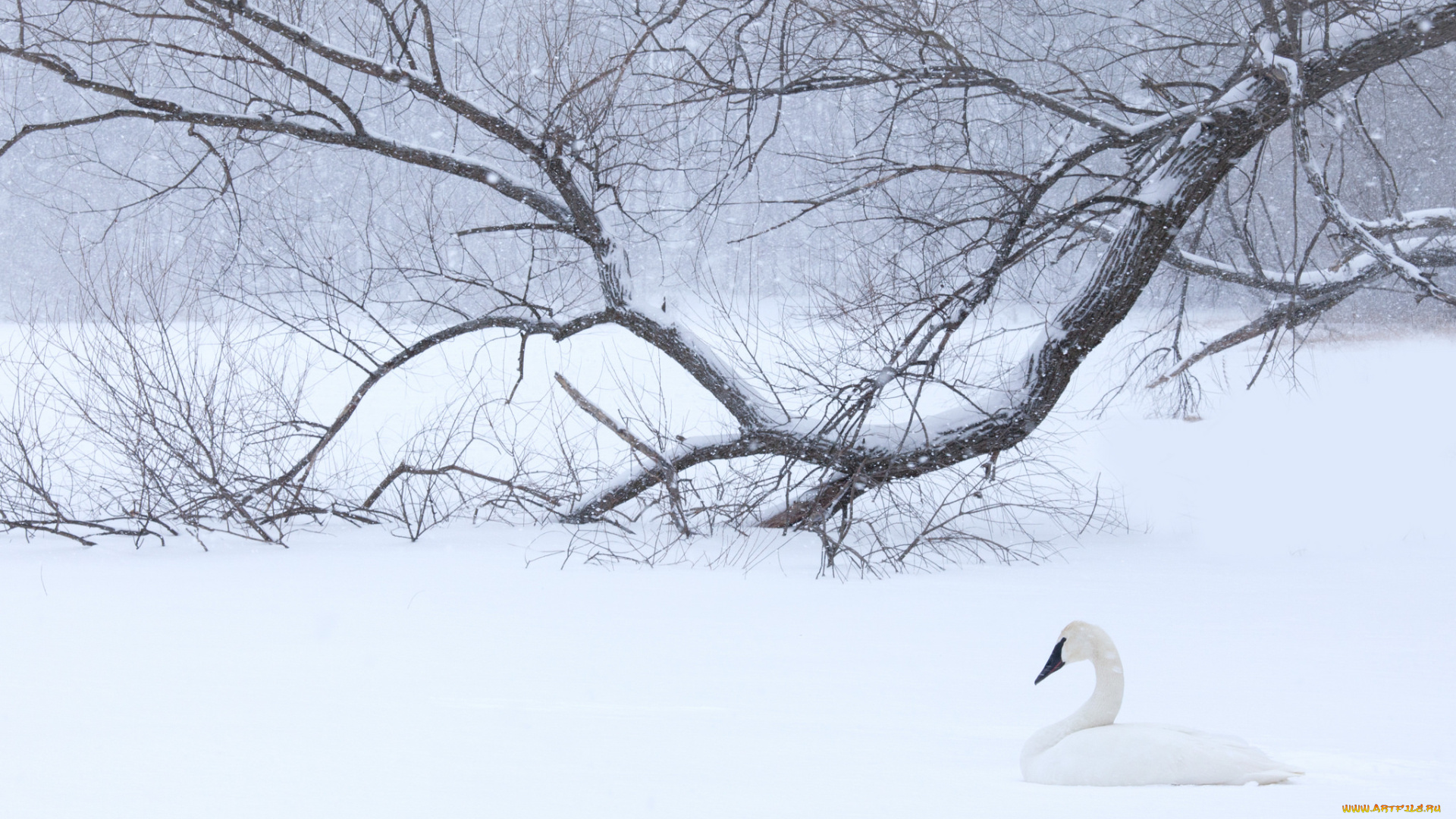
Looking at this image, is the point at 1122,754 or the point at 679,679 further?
the point at 679,679

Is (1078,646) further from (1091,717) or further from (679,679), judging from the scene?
(679,679)

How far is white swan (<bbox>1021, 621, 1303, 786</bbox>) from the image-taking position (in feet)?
6.02

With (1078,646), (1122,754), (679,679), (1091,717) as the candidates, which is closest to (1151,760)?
(1122,754)

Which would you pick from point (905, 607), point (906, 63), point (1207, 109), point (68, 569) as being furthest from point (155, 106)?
point (1207, 109)

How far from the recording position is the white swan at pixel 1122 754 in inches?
72.3

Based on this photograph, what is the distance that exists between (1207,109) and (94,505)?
6882 millimetres

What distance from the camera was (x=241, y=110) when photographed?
580 cm

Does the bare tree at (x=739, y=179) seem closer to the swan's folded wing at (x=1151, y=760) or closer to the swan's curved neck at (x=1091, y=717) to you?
the swan's curved neck at (x=1091, y=717)

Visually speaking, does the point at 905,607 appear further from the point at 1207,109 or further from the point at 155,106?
the point at 155,106

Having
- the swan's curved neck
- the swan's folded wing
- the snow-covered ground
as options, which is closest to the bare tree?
the snow-covered ground

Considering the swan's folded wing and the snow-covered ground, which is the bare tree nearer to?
the snow-covered ground

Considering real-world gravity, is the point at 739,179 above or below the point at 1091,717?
above

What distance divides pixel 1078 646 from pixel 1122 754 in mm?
294

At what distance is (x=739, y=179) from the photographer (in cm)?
557
